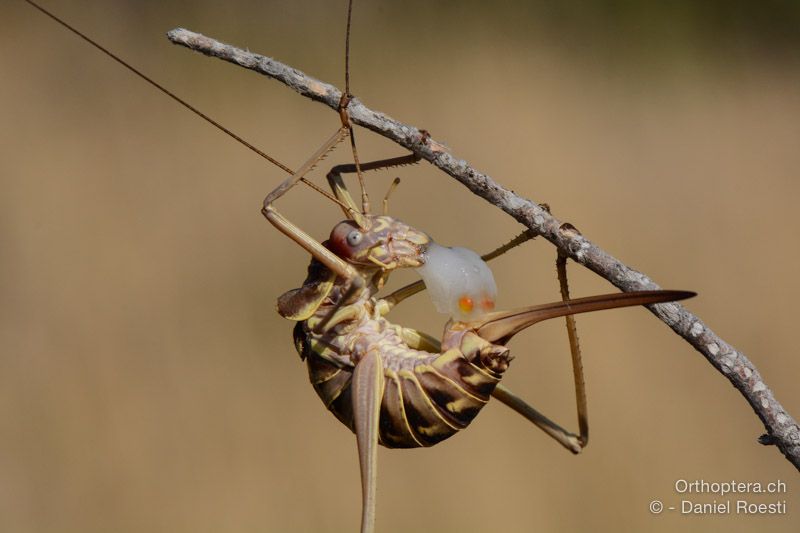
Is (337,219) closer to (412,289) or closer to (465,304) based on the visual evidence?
(412,289)

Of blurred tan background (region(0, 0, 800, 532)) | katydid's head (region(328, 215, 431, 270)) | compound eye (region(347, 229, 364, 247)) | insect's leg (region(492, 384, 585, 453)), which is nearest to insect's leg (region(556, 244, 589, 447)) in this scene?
insect's leg (region(492, 384, 585, 453))

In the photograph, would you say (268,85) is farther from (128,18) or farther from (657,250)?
(657,250)

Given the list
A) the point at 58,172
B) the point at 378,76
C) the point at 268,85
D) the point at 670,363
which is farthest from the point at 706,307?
the point at 58,172

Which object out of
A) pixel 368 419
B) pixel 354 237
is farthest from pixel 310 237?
pixel 368 419

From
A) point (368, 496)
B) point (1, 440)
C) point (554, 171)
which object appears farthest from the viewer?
point (554, 171)

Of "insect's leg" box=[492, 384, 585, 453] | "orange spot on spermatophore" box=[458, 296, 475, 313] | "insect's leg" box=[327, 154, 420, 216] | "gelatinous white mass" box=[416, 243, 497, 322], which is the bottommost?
"insect's leg" box=[492, 384, 585, 453]

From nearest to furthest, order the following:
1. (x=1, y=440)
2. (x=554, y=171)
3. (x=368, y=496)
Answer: (x=368, y=496)
(x=1, y=440)
(x=554, y=171)

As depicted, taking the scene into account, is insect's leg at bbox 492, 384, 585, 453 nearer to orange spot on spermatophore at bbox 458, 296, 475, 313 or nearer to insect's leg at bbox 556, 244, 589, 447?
insect's leg at bbox 556, 244, 589, 447
